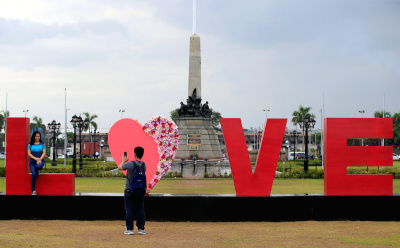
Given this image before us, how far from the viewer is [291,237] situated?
10.8 m

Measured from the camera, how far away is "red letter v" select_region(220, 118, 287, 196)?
13438 mm

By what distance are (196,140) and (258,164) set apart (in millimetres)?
31289

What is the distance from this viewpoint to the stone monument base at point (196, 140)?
147 feet

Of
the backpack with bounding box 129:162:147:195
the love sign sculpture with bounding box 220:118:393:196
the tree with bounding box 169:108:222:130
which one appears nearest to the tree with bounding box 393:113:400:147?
the tree with bounding box 169:108:222:130

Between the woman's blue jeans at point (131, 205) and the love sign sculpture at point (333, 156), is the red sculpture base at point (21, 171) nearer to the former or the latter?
the woman's blue jeans at point (131, 205)

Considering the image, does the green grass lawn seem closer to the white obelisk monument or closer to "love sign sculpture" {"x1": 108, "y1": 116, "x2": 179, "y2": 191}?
"love sign sculpture" {"x1": 108, "y1": 116, "x2": 179, "y2": 191}

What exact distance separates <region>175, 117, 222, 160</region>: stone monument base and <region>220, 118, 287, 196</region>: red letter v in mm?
30874

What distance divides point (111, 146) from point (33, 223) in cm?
268

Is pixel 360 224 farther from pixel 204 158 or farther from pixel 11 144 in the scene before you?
pixel 204 158

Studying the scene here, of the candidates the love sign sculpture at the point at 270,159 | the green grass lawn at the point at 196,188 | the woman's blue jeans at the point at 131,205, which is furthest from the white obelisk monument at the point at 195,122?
the woman's blue jeans at the point at 131,205

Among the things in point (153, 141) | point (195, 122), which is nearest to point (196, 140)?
point (195, 122)

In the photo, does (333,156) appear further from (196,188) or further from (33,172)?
(196,188)

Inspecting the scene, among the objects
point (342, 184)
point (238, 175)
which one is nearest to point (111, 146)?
point (238, 175)

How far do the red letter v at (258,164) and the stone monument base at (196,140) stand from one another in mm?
30874
